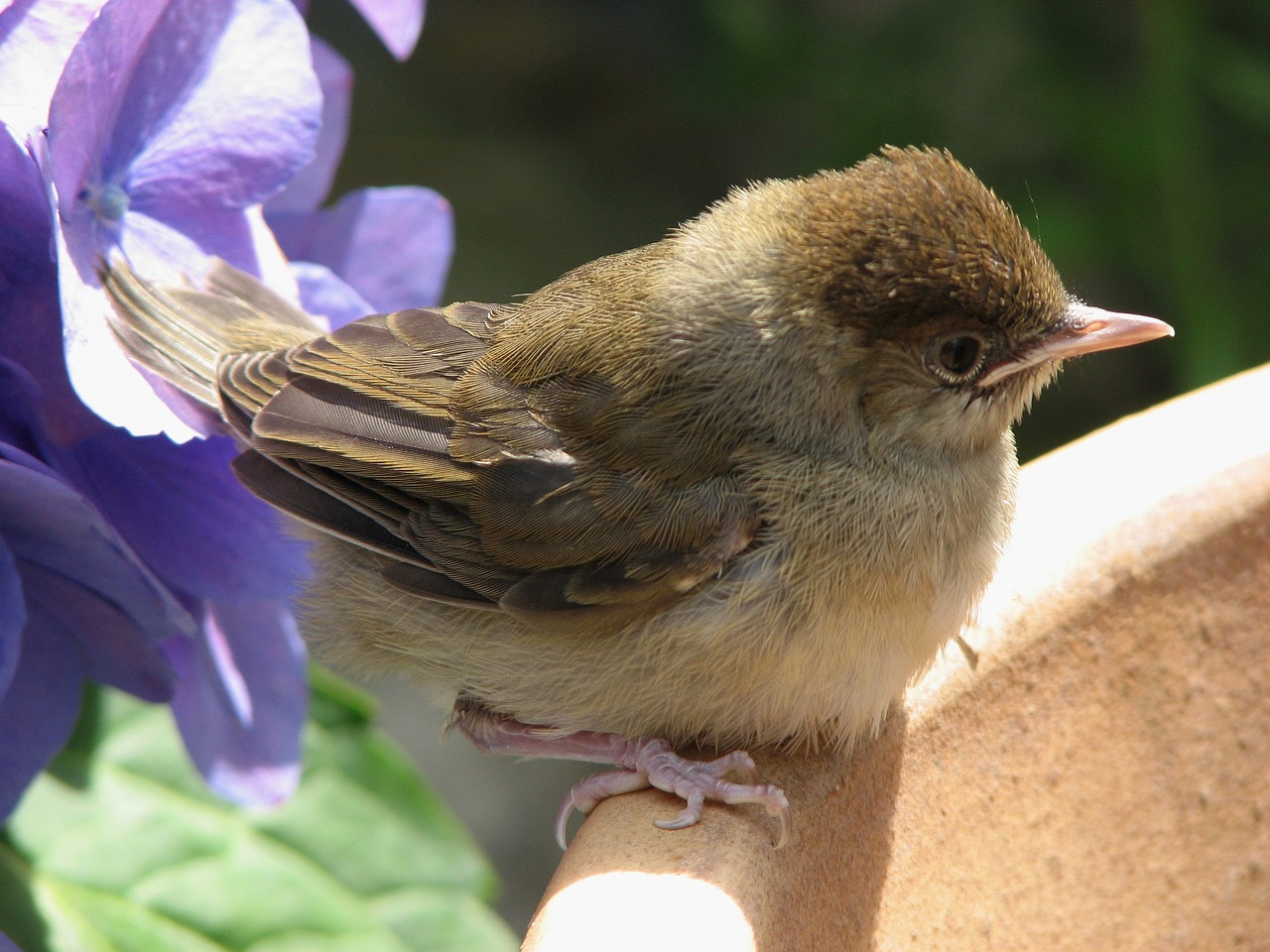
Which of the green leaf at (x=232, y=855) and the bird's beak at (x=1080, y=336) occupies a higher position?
the bird's beak at (x=1080, y=336)

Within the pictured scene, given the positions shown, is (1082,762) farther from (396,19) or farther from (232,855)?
(396,19)

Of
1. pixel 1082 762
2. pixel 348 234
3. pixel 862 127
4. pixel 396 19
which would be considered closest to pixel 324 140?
pixel 348 234

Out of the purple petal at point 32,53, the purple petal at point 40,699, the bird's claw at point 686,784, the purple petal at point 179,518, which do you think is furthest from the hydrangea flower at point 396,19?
the bird's claw at point 686,784

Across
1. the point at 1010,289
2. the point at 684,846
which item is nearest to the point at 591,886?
the point at 684,846

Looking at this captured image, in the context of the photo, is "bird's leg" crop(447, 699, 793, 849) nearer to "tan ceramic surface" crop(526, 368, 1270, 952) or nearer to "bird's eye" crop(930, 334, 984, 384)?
"tan ceramic surface" crop(526, 368, 1270, 952)

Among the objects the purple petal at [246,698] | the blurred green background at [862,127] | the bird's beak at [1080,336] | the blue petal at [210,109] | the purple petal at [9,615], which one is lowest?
the blurred green background at [862,127]

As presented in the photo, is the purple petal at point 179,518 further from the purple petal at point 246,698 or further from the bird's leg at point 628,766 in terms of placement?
the bird's leg at point 628,766

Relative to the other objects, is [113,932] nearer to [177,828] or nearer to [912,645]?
[177,828]
